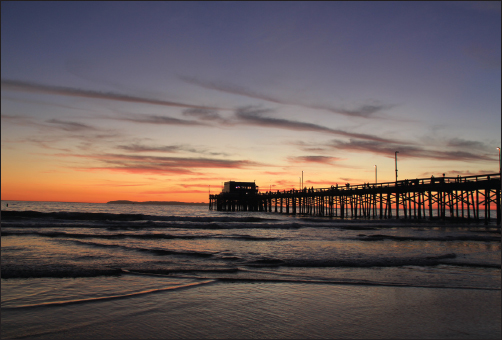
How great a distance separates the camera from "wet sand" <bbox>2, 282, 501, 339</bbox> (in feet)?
15.9

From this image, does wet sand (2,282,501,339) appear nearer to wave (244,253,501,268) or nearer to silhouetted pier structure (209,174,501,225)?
wave (244,253,501,268)

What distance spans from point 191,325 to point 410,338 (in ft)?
10.6

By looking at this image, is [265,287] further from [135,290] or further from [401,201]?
[401,201]

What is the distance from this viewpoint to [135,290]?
7.28m

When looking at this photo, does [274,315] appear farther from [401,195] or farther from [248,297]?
[401,195]

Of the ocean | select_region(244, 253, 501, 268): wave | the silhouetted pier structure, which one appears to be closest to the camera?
the ocean

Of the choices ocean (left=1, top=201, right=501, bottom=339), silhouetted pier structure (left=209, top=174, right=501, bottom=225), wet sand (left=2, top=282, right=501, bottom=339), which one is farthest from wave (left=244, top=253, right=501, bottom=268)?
silhouetted pier structure (left=209, top=174, right=501, bottom=225)

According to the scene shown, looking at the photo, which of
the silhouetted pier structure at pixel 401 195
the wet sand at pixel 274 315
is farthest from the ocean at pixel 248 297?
the silhouetted pier structure at pixel 401 195

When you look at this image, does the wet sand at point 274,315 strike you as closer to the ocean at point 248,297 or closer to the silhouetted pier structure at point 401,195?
the ocean at point 248,297

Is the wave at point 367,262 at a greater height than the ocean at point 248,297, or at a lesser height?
lesser

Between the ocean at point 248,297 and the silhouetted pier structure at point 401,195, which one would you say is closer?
the ocean at point 248,297

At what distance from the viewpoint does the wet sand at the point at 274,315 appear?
15.9 feet

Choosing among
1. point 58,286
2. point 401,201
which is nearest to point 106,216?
point 58,286

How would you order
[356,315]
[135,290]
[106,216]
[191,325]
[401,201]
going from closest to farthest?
[191,325]
[356,315]
[135,290]
[106,216]
[401,201]
